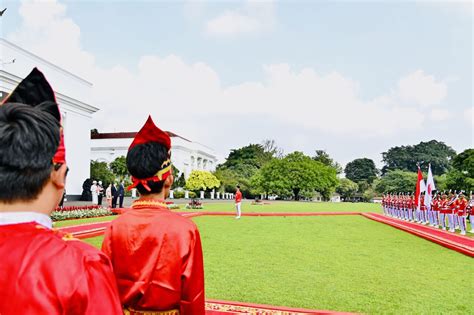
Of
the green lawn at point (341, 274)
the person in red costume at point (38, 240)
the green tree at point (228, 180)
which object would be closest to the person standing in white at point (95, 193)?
the green lawn at point (341, 274)

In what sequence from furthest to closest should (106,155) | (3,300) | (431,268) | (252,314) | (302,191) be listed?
(302,191) → (106,155) → (431,268) → (252,314) → (3,300)

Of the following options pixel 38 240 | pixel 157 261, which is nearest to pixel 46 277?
pixel 38 240

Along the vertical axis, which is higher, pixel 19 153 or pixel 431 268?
pixel 19 153

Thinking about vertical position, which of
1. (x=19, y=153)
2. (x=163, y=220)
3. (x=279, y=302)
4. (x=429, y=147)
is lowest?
(x=279, y=302)

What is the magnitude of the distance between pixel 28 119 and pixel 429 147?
256 ft

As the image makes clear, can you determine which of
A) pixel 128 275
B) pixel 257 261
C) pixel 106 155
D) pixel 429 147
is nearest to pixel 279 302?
pixel 257 261

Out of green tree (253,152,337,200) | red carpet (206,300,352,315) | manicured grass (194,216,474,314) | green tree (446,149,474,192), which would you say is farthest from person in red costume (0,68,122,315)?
green tree (253,152,337,200)

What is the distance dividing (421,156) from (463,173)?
148 feet

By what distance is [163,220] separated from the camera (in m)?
1.87

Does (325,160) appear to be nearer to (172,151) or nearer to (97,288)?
(172,151)

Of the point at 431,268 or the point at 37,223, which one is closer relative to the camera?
the point at 37,223

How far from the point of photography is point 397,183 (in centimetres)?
5159

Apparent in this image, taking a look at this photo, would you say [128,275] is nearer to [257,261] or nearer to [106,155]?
[257,261]

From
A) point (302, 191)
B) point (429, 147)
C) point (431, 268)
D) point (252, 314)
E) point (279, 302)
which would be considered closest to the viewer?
point (252, 314)
